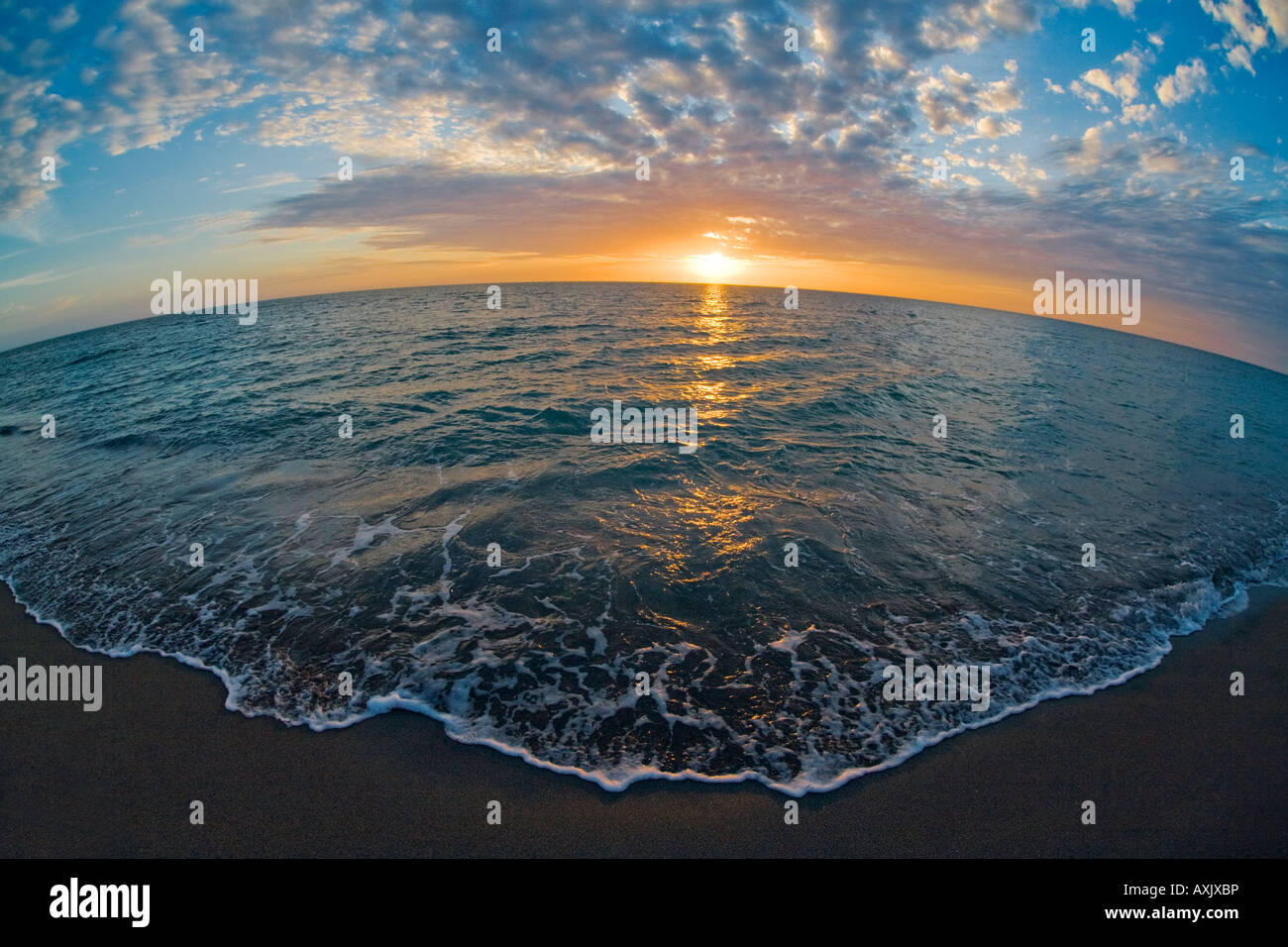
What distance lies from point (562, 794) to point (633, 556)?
4727mm

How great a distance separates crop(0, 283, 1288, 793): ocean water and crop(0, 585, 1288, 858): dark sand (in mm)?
331

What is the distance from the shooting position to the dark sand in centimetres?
471

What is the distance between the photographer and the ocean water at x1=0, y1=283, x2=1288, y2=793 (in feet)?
20.9

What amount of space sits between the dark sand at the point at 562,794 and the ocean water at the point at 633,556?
1.09 ft

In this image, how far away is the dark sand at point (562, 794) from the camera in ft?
15.5

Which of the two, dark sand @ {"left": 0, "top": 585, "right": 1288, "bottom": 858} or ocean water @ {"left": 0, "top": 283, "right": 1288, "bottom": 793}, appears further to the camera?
ocean water @ {"left": 0, "top": 283, "right": 1288, "bottom": 793}

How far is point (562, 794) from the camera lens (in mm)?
5141

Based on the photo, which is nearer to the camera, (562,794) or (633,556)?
(562,794)

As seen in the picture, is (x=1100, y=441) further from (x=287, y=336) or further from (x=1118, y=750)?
(x=287, y=336)

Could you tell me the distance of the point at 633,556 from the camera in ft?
31.1

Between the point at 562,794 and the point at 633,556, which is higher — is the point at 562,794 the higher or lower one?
the lower one

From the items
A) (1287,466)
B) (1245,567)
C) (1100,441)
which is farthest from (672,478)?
(1287,466)

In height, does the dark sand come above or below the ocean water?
below

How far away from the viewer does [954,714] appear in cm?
633
